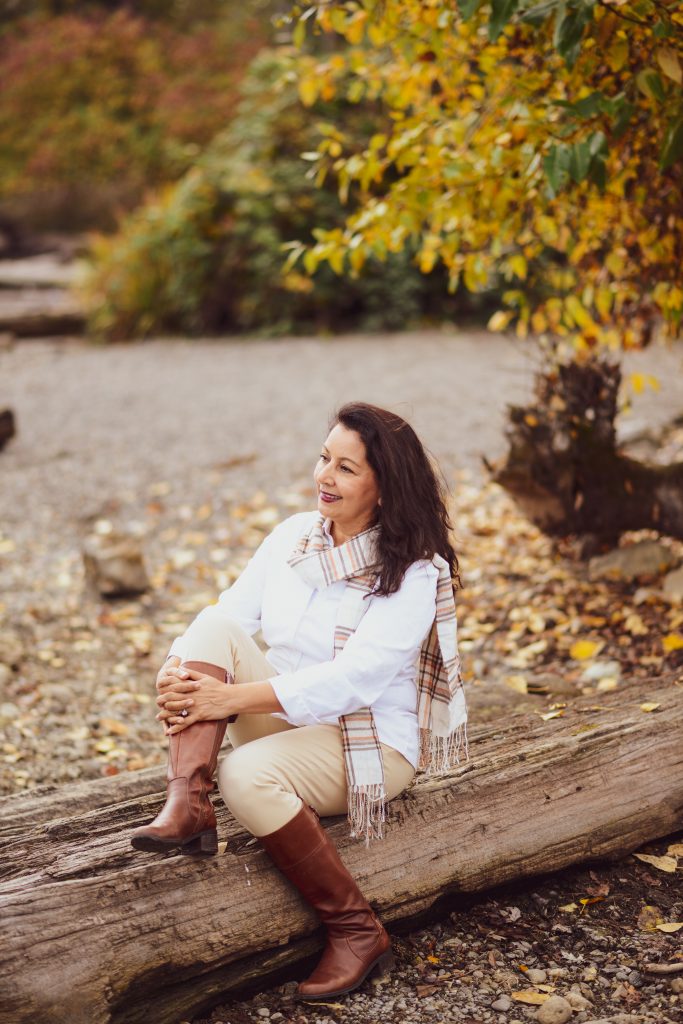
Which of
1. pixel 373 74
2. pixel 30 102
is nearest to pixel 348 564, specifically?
pixel 373 74

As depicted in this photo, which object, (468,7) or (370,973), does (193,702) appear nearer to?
(370,973)

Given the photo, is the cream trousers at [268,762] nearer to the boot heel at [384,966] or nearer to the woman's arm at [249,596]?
the woman's arm at [249,596]

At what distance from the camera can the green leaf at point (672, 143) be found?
2971 mm

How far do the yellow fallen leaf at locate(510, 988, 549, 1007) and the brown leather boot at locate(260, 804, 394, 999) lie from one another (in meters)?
0.32

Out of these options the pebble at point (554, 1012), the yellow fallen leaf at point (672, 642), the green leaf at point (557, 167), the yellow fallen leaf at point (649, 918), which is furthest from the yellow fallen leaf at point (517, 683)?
the green leaf at point (557, 167)

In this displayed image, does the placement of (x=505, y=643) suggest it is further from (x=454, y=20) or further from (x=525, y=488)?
(x=454, y=20)

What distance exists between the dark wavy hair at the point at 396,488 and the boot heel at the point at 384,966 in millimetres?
838

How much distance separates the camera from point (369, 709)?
8.21 ft

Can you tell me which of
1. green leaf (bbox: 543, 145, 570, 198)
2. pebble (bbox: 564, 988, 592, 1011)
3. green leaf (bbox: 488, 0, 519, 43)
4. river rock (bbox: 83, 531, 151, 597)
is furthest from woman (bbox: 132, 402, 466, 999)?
river rock (bbox: 83, 531, 151, 597)

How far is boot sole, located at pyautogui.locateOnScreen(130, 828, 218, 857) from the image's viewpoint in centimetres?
224

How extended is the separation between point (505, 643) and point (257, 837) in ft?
7.27

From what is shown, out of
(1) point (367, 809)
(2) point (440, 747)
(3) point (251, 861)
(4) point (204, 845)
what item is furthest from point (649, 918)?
(4) point (204, 845)

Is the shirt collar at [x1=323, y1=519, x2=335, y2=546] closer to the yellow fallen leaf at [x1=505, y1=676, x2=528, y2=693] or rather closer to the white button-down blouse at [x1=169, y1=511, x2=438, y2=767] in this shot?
the white button-down blouse at [x1=169, y1=511, x2=438, y2=767]

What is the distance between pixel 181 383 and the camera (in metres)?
9.60
